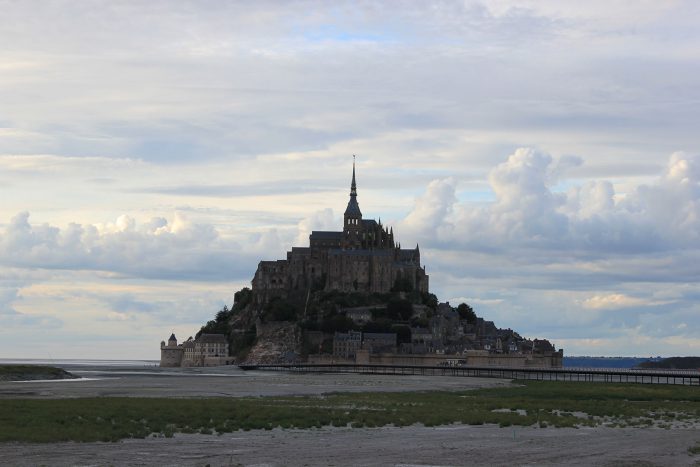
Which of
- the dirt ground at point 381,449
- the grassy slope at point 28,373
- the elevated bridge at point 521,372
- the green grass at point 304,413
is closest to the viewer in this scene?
the dirt ground at point 381,449

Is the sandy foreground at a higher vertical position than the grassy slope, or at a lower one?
lower

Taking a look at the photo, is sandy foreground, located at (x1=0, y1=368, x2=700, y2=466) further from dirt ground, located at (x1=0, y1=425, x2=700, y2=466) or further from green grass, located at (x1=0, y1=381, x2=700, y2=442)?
green grass, located at (x1=0, y1=381, x2=700, y2=442)

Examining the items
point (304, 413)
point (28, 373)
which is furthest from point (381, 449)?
point (28, 373)

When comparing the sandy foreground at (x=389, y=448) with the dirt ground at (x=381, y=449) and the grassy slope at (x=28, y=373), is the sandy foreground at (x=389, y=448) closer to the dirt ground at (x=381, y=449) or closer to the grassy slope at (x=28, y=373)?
the dirt ground at (x=381, y=449)

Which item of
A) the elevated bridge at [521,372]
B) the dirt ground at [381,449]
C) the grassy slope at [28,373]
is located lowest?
the dirt ground at [381,449]

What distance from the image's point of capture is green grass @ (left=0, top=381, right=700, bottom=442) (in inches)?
2003

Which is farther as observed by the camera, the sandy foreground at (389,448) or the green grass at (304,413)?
the green grass at (304,413)

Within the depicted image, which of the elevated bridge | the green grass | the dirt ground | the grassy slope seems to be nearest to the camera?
the dirt ground

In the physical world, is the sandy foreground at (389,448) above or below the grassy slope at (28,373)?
below

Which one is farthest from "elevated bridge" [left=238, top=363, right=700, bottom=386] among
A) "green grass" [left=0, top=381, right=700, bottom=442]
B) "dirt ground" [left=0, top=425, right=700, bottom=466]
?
"dirt ground" [left=0, top=425, right=700, bottom=466]

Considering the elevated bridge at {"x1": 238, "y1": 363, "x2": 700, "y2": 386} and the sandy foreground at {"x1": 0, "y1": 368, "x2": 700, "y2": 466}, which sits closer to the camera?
the sandy foreground at {"x1": 0, "y1": 368, "x2": 700, "y2": 466}

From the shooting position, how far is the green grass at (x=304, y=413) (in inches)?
2003

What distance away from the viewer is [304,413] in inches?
2394

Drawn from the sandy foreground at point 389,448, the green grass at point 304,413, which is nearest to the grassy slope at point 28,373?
the green grass at point 304,413
